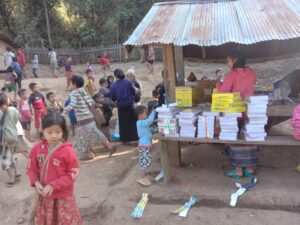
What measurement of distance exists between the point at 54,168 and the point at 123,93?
433cm

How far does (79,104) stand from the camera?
6980mm

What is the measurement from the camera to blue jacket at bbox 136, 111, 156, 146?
5.79 metres

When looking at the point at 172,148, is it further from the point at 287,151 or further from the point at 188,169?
the point at 287,151

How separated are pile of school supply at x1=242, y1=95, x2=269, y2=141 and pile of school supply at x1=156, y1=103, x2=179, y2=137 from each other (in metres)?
0.96

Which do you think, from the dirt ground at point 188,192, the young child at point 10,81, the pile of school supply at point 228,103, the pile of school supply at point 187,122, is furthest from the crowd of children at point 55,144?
the young child at point 10,81

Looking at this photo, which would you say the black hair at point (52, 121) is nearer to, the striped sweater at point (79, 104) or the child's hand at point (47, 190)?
the child's hand at point (47, 190)

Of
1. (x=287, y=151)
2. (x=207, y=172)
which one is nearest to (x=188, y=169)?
(x=207, y=172)

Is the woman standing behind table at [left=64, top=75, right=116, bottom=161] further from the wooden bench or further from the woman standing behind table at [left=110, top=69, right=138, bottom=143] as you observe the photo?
the wooden bench

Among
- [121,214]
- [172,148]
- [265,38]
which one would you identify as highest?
[265,38]

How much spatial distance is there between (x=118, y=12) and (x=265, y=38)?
72.5 feet

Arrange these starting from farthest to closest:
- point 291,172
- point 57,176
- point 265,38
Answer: point 291,172
point 265,38
point 57,176

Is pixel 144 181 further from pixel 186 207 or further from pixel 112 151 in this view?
pixel 112 151

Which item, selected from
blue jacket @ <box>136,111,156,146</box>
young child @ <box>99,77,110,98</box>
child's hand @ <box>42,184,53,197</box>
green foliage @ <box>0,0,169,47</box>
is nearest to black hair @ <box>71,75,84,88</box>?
blue jacket @ <box>136,111,156,146</box>

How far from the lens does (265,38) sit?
15.9 ft
